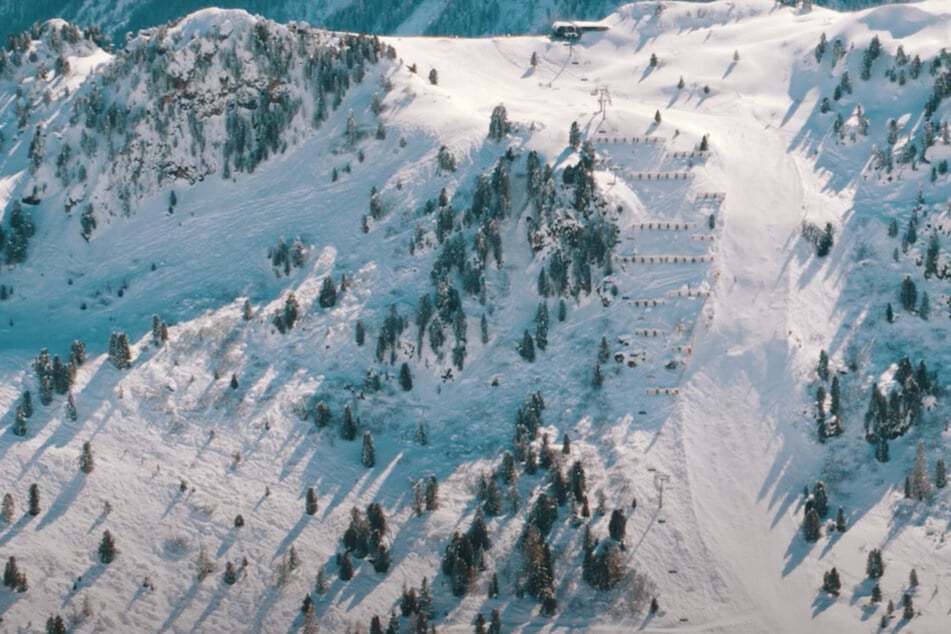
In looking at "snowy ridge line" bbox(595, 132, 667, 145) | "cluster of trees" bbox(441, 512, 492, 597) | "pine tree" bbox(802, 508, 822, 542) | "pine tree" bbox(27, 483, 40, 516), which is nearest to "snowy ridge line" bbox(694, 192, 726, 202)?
"snowy ridge line" bbox(595, 132, 667, 145)

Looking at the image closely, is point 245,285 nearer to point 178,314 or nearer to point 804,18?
point 178,314

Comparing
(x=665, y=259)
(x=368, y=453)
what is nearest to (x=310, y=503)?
(x=368, y=453)

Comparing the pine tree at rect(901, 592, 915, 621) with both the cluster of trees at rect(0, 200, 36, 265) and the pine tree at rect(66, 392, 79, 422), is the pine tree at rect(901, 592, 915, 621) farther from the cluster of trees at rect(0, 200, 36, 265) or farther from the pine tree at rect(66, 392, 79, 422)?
the cluster of trees at rect(0, 200, 36, 265)

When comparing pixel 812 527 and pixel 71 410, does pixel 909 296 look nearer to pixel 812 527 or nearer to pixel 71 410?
pixel 812 527

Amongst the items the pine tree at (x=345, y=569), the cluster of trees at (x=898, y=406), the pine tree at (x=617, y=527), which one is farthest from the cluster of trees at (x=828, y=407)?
the pine tree at (x=345, y=569)

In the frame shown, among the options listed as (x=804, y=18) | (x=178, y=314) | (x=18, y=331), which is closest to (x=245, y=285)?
(x=178, y=314)

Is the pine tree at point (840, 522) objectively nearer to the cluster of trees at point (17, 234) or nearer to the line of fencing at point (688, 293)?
the line of fencing at point (688, 293)

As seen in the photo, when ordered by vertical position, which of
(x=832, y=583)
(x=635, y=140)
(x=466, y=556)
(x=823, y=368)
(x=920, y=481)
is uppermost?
(x=635, y=140)
